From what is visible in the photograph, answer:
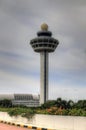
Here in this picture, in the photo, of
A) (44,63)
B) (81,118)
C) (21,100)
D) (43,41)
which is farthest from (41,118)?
(21,100)

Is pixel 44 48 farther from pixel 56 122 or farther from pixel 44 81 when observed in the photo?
pixel 56 122

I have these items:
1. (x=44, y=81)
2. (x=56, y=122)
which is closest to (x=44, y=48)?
(x=44, y=81)

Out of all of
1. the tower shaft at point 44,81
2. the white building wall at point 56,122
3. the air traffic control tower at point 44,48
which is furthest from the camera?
the air traffic control tower at point 44,48

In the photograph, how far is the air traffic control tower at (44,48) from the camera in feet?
326

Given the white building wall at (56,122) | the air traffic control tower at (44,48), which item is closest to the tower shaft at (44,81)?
the air traffic control tower at (44,48)

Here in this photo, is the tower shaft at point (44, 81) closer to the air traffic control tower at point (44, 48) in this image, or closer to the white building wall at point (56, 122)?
the air traffic control tower at point (44, 48)

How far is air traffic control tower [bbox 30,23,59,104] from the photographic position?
9925 cm

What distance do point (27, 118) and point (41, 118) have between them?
267cm

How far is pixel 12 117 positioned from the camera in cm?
2781

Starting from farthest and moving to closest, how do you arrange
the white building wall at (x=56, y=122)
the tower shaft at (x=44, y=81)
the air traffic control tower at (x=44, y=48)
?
the air traffic control tower at (x=44, y=48), the tower shaft at (x=44, y=81), the white building wall at (x=56, y=122)

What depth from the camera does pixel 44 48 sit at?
107 m

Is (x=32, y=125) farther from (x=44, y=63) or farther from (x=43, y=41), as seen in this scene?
(x=43, y=41)

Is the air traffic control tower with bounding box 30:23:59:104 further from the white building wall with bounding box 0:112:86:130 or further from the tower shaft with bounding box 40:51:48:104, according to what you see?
the white building wall with bounding box 0:112:86:130

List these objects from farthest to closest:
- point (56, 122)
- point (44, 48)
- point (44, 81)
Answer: point (44, 48)
point (44, 81)
point (56, 122)
